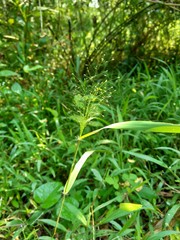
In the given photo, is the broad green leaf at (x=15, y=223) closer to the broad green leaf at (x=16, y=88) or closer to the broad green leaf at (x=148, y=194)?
the broad green leaf at (x=148, y=194)

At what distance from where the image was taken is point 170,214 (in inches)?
56.0

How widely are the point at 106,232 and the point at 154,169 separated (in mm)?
509

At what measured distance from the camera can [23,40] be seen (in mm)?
2562

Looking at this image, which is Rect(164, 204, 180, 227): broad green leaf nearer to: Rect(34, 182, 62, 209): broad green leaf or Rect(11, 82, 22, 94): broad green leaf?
Rect(34, 182, 62, 209): broad green leaf

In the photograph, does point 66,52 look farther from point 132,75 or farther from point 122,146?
point 122,146

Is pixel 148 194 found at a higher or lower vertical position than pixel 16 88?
lower

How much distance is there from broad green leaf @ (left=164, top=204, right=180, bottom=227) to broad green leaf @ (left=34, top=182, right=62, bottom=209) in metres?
0.43

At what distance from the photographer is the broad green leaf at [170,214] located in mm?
1398

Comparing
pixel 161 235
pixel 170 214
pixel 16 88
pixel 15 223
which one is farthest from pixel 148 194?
pixel 16 88

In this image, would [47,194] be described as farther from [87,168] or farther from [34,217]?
[87,168]

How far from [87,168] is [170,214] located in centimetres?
45

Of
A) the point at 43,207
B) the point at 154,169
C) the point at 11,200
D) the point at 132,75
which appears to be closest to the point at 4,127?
the point at 11,200

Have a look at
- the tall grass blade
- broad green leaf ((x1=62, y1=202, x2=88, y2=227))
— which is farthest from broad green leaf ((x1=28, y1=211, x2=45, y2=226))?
the tall grass blade

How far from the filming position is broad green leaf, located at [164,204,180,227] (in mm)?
1398
